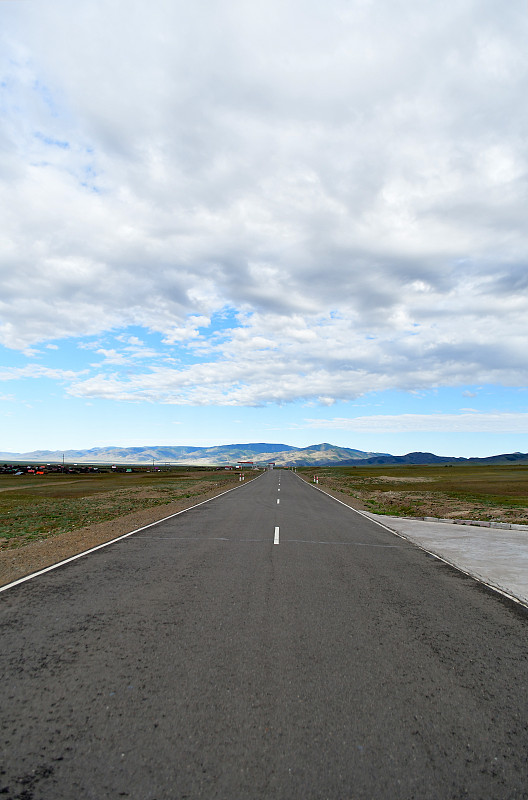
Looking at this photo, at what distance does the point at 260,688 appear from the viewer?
168 inches

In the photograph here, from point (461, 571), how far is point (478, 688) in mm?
5388

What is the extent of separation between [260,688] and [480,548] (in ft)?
33.0

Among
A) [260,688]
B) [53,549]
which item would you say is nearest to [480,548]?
[260,688]

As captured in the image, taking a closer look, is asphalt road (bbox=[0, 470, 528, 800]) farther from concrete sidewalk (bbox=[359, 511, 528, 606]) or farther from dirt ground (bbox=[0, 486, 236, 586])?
dirt ground (bbox=[0, 486, 236, 586])

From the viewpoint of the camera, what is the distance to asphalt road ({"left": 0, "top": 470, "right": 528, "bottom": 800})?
3107 millimetres

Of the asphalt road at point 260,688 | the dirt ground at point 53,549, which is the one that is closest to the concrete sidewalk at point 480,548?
the asphalt road at point 260,688

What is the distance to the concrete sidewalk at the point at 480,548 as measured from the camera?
8.66 m

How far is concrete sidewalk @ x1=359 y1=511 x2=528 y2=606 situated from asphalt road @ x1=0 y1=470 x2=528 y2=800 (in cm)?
93

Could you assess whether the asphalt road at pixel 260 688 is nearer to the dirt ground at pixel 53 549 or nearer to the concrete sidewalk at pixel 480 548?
the concrete sidewalk at pixel 480 548

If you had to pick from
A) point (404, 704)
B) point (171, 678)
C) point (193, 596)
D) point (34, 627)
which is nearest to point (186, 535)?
point (193, 596)

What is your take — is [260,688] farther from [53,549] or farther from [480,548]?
[480,548]

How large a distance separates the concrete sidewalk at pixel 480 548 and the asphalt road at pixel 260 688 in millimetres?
928

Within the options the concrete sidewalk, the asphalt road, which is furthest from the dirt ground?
the concrete sidewalk

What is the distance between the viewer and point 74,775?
3090 millimetres
